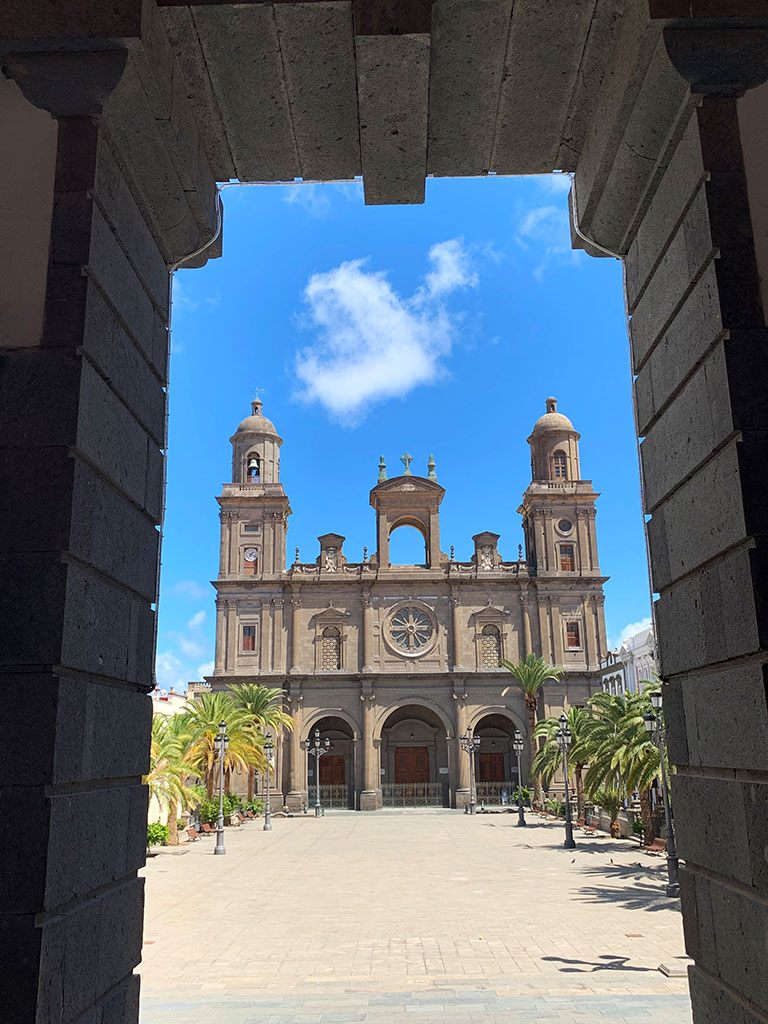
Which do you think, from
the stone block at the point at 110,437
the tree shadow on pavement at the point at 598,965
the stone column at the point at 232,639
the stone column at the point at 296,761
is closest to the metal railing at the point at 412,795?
the stone column at the point at 296,761

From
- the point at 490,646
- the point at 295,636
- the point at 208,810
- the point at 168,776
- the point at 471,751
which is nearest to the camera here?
the point at 168,776

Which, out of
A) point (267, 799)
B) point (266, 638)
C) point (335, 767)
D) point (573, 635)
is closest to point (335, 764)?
point (335, 767)

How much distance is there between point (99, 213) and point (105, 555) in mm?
1582

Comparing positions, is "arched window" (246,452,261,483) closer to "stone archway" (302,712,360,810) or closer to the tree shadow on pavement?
"stone archway" (302,712,360,810)

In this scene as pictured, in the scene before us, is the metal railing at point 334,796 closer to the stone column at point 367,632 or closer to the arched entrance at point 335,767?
the arched entrance at point 335,767

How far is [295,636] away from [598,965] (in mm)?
38690

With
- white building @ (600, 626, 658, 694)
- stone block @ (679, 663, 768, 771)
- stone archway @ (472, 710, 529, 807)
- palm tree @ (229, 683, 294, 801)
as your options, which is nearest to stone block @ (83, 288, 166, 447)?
stone block @ (679, 663, 768, 771)

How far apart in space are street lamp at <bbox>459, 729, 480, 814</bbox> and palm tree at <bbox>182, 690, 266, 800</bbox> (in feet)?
37.3

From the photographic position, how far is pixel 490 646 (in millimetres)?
48656

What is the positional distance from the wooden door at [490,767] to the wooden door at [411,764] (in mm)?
3000

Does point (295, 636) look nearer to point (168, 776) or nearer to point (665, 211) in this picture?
point (168, 776)

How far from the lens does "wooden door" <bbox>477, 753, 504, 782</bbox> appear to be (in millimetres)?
48938

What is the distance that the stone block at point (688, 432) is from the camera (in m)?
3.75

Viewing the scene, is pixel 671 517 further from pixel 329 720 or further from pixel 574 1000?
pixel 329 720
